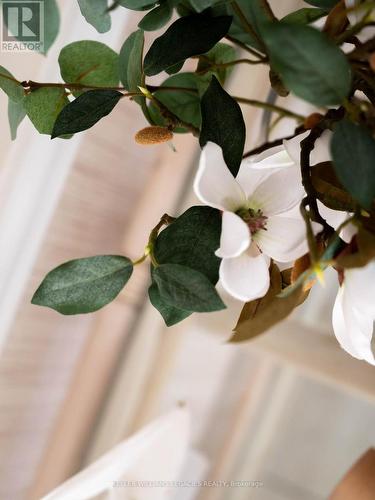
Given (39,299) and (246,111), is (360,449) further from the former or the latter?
(39,299)

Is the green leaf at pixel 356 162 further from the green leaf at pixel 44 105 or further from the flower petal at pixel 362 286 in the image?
the green leaf at pixel 44 105

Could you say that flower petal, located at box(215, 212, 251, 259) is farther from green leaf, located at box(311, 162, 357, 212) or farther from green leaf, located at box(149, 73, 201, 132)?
green leaf, located at box(149, 73, 201, 132)

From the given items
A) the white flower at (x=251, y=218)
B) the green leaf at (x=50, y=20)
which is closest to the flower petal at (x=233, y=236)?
the white flower at (x=251, y=218)

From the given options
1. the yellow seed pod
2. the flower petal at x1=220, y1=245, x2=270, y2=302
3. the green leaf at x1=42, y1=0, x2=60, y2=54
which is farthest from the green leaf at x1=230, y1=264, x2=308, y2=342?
the green leaf at x1=42, y1=0, x2=60, y2=54

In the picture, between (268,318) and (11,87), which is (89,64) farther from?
(268,318)

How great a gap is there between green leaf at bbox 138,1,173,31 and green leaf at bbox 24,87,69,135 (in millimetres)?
77

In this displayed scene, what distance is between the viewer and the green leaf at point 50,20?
45cm

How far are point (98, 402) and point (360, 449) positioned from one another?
2.26 ft

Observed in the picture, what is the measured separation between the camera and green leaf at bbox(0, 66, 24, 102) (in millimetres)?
405

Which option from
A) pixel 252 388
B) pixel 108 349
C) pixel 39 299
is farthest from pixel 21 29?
pixel 252 388

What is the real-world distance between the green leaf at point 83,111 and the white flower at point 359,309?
0.19m

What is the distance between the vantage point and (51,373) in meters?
1.01

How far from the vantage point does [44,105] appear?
0.43m

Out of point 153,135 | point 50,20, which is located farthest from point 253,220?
point 50,20
